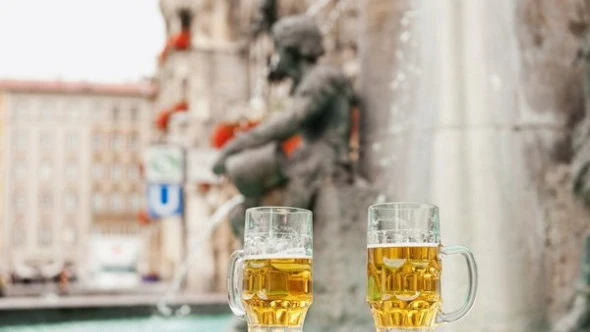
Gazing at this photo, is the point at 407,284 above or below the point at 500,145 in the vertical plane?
below

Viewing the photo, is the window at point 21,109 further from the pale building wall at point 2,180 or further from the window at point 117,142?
the window at point 117,142

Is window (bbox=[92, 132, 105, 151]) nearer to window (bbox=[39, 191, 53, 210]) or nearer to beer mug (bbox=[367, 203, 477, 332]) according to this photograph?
window (bbox=[39, 191, 53, 210])

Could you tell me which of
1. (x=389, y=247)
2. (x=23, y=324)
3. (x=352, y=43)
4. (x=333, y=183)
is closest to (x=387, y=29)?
(x=333, y=183)

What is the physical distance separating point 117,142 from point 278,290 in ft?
296

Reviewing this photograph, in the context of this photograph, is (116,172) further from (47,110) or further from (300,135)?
(300,135)

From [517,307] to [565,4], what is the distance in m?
1.55

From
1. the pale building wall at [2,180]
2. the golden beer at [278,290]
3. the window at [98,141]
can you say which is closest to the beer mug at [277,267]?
the golden beer at [278,290]

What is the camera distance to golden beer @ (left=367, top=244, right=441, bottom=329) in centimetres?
194

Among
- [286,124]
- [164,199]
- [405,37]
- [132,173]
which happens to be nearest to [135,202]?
[132,173]

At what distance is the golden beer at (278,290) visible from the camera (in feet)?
6.49

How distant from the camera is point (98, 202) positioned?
299 ft

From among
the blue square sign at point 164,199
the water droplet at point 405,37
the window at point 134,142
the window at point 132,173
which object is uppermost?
the window at point 134,142

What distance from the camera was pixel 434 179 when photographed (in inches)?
186

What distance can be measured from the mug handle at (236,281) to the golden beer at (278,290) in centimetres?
4
